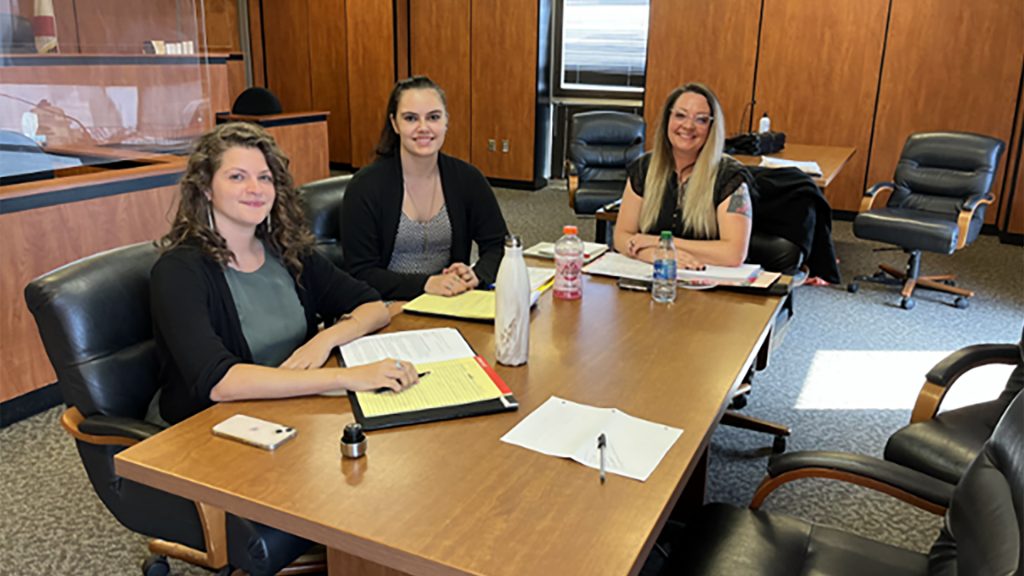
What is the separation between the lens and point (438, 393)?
5.22 feet

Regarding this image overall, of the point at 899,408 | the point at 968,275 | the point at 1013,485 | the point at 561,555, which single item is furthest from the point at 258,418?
the point at 968,275

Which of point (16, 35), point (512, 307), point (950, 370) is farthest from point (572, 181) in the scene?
point (512, 307)

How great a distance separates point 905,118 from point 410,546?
6.78 metres

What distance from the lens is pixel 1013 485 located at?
4.04 ft

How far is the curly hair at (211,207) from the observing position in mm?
1837

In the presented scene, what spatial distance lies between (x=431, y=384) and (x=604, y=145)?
15.4 ft

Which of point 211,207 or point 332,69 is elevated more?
point 332,69

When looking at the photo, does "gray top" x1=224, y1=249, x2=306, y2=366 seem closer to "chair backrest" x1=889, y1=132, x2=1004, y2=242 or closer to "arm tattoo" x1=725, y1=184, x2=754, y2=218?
"arm tattoo" x1=725, y1=184, x2=754, y2=218

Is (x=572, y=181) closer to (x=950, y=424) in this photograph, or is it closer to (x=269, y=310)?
(x=950, y=424)

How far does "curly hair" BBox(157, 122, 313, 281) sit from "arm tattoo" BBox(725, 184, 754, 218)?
1.37 m

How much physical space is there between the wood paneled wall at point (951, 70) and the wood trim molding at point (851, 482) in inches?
233

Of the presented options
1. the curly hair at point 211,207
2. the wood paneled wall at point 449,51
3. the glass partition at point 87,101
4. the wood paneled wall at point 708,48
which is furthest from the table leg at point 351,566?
the wood paneled wall at point 449,51

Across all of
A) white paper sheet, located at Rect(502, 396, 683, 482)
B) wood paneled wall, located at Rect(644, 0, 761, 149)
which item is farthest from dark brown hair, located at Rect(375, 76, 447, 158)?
wood paneled wall, located at Rect(644, 0, 761, 149)

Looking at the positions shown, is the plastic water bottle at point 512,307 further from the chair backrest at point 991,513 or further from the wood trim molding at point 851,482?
the chair backrest at point 991,513
